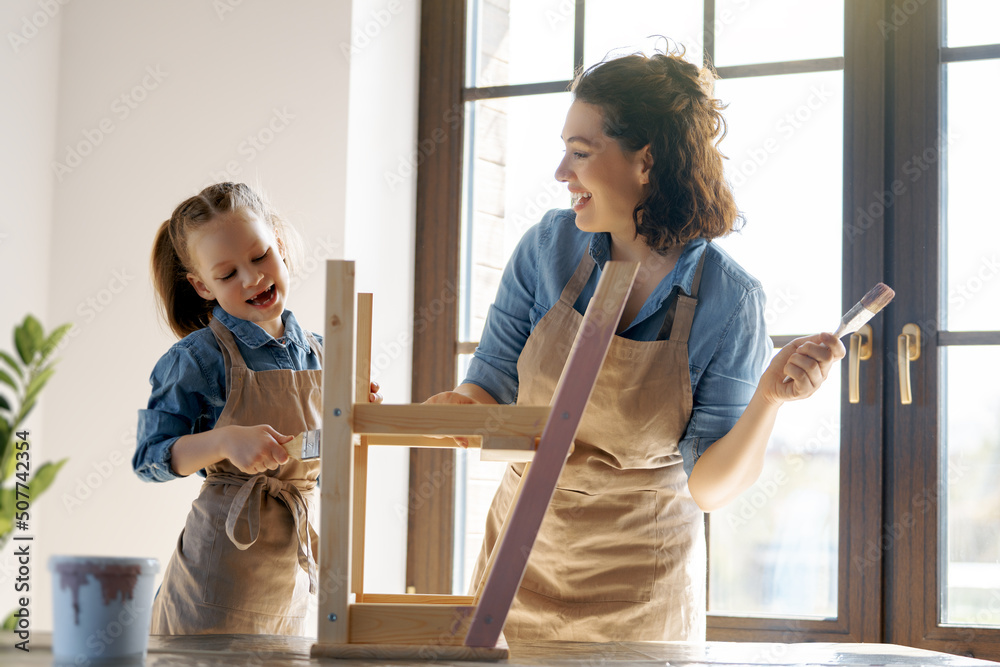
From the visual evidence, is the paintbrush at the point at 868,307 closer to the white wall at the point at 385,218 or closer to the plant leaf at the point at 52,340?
the plant leaf at the point at 52,340

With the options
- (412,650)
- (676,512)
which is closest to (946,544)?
(676,512)

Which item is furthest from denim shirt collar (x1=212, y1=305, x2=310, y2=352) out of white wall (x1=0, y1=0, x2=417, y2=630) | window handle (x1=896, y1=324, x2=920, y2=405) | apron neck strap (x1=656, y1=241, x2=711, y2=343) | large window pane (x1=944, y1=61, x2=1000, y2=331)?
large window pane (x1=944, y1=61, x2=1000, y2=331)

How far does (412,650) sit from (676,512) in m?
0.62

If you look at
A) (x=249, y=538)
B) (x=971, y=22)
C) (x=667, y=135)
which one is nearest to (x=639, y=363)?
(x=667, y=135)

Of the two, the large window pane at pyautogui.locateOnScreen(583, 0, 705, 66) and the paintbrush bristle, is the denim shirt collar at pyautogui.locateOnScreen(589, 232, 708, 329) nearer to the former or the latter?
the paintbrush bristle

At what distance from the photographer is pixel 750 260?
2.05 metres

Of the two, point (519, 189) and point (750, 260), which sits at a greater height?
point (519, 189)

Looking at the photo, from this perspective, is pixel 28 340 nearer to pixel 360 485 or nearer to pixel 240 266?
pixel 360 485

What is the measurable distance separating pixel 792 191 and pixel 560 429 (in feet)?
4.61

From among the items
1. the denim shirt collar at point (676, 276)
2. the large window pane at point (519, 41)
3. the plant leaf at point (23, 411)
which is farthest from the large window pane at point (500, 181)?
the plant leaf at point (23, 411)

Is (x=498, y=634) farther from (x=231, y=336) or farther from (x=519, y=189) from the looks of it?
(x=519, y=189)

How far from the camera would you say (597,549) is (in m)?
1.33

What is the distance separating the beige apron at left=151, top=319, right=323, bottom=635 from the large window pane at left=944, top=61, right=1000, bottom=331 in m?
1.36

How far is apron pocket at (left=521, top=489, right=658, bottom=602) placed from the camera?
4.29 ft
